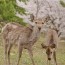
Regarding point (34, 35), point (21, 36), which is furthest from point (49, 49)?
point (21, 36)

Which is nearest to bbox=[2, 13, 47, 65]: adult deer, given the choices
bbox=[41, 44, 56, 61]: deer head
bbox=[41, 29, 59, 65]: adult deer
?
bbox=[41, 29, 59, 65]: adult deer

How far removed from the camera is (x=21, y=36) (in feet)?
41.8

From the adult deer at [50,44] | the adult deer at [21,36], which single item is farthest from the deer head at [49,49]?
the adult deer at [21,36]

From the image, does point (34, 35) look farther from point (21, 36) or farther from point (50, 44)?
point (50, 44)

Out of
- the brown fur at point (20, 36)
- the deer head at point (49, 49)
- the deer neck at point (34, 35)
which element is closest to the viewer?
the deer head at point (49, 49)

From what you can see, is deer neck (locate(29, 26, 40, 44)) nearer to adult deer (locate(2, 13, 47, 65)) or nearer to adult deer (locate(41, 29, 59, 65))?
adult deer (locate(2, 13, 47, 65))

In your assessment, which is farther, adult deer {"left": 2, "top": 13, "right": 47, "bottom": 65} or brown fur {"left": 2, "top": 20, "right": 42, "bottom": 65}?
brown fur {"left": 2, "top": 20, "right": 42, "bottom": 65}

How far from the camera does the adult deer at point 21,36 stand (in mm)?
12327

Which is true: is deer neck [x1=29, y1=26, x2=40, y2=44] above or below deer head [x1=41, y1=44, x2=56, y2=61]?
above

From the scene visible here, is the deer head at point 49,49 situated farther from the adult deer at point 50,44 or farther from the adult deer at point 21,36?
the adult deer at point 21,36

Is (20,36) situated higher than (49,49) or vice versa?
(20,36)

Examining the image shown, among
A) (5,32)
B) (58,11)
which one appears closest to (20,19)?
(58,11)

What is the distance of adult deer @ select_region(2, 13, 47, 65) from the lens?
485 inches

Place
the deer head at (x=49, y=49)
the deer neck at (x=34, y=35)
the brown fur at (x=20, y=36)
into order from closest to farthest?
the deer head at (x=49, y=49) < the deer neck at (x=34, y=35) < the brown fur at (x=20, y=36)
